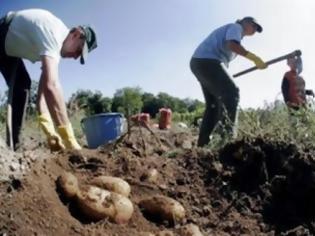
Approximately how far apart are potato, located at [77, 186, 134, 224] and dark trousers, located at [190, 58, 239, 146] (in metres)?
2.51

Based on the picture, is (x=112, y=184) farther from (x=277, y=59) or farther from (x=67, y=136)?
(x=277, y=59)

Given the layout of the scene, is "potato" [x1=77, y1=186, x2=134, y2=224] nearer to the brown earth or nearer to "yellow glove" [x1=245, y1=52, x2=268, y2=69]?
the brown earth

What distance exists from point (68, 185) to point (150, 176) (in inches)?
22.4

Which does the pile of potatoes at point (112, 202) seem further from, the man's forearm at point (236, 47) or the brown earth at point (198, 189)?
the man's forearm at point (236, 47)

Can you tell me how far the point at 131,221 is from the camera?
271 cm

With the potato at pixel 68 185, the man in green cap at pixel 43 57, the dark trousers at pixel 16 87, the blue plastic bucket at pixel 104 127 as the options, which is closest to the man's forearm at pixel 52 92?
the man in green cap at pixel 43 57

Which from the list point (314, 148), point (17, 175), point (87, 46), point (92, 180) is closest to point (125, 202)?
point (92, 180)

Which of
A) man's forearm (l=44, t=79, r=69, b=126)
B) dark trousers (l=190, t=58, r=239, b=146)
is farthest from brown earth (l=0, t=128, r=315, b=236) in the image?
dark trousers (l=190, t=58, r=239, b=146)

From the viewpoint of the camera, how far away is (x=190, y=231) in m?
2.60

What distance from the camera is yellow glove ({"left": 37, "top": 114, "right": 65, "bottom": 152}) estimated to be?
3.59 meters

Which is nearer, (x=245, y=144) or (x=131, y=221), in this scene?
(x=131, y=221)

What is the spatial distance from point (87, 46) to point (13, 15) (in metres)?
0.57

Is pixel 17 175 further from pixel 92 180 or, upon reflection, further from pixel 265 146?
pixel 265 146

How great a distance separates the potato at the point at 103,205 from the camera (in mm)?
2600
